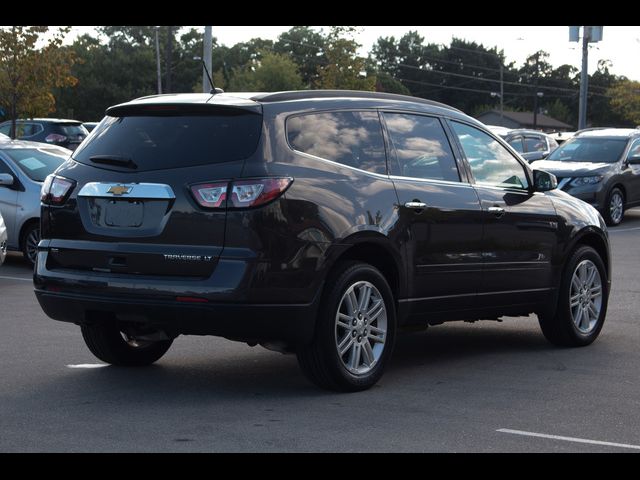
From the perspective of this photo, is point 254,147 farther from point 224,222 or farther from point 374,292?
point 374,292

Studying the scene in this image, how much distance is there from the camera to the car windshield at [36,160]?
15.8m

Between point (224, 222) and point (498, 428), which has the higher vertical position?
point (224, 222)

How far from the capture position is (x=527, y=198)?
9062 mm

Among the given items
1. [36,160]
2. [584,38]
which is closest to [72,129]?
[36,160]

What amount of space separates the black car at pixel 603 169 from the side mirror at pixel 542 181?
13.5 meters

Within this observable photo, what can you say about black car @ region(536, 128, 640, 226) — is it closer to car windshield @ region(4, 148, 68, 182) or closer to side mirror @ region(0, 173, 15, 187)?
car windshield @ region(4, 148, 68, 182)

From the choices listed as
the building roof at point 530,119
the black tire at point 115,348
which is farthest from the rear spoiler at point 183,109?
the building roof at point 530,119

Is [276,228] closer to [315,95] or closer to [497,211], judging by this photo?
[315,95]

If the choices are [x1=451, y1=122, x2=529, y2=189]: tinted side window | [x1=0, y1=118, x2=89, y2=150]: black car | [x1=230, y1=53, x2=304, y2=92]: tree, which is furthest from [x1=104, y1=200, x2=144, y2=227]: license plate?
[x1=230, y1=53, x2=304, y2=92]: tree

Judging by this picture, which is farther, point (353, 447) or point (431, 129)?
point (431, 129)

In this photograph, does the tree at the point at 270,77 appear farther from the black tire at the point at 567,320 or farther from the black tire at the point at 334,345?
the black tire at the point at 334,345

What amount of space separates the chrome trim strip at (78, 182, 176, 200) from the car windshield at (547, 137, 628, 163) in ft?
58.1
